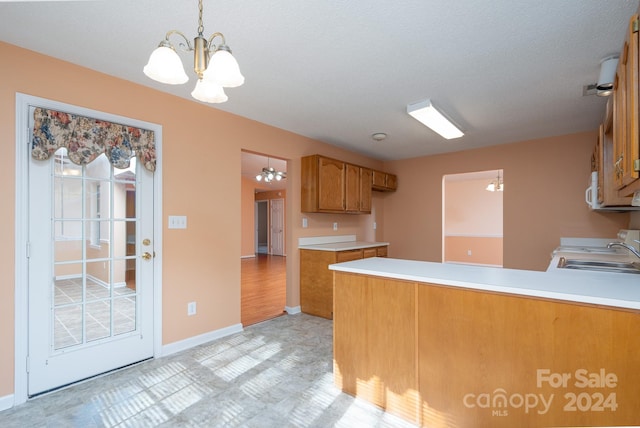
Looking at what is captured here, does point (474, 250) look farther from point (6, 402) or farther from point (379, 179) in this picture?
point (6, 402)

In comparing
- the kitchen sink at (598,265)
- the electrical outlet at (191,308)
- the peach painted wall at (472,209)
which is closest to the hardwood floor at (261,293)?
the electrical outlet at (191,308)

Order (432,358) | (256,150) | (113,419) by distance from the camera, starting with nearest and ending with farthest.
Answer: (432,358) < (113,419) < (256,150)

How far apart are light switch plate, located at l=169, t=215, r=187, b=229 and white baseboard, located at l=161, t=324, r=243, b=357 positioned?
3.49 feet

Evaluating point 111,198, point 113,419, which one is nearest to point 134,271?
point 111,198

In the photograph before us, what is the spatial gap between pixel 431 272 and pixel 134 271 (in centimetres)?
238

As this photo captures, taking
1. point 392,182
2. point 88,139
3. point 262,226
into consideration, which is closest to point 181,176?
point 88,139

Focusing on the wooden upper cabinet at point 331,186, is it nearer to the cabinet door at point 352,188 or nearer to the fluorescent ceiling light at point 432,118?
the cabinet door at point 352,188

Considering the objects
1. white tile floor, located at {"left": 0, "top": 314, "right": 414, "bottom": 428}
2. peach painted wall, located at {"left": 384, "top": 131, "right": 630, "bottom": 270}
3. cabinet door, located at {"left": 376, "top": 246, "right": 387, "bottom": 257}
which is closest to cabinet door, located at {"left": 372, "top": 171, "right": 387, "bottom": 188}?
peach painted wall, located at {"left": 384, "top": 131, "right": 630, "bottom": 270}

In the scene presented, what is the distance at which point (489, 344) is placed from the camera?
58.4 inches

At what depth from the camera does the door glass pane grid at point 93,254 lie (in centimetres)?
215

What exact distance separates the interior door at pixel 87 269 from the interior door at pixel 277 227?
7515 millimetres

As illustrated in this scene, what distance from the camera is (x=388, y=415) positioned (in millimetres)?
1806

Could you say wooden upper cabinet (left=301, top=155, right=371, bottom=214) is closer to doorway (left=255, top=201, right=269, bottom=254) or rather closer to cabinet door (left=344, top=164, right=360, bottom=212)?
cabinet door (left=344, top=164, right=360, bottom=212)

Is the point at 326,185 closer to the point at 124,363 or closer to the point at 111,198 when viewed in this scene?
the point at 111,198
